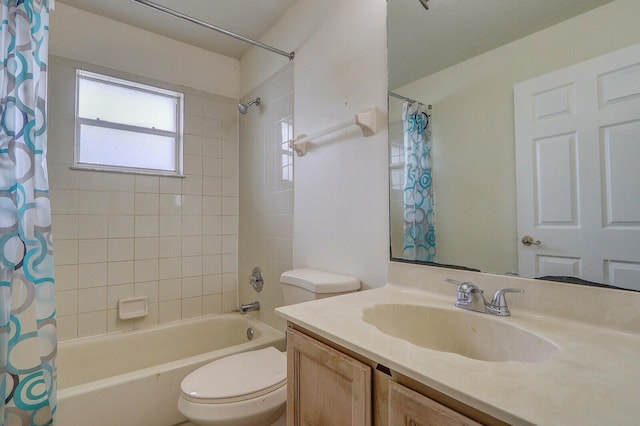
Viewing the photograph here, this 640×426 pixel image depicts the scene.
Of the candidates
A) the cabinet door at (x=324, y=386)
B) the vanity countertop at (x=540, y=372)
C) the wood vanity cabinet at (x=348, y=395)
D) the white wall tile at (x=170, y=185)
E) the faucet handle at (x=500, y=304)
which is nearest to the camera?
the vanity countertop at (x=540, y=372)

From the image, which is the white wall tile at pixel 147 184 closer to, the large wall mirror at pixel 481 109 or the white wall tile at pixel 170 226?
the white wall tile at pixel 170 226

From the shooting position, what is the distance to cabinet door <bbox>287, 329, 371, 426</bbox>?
69 cm

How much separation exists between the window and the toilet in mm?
1506

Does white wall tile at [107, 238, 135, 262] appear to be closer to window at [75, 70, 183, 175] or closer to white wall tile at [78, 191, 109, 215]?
white wall tile at [78, 191, 109, 215]

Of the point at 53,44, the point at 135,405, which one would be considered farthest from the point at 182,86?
the point at 135,405

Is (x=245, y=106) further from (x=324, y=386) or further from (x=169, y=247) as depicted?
(x=324, y=386)

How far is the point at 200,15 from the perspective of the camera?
205 centimetres

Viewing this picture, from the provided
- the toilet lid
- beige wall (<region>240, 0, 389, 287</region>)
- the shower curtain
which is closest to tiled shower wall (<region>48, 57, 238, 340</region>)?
the shower curtain

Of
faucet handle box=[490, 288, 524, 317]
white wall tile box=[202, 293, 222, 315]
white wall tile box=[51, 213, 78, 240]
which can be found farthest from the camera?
white wall tile box=[202, 293, 222, 315]

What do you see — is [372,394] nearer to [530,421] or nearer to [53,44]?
[530,421]

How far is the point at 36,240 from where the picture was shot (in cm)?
118

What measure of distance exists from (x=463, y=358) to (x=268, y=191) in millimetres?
1764

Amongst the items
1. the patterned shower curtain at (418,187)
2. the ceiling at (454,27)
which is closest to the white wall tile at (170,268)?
the patterned shower curtain at (418,187)

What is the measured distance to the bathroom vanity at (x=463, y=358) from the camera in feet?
1.55
